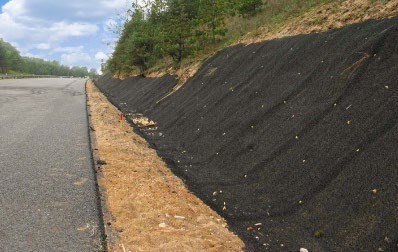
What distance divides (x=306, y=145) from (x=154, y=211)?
321 cm

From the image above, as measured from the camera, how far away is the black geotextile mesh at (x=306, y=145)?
16.7 feet

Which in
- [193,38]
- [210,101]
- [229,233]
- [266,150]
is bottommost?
[229,233]

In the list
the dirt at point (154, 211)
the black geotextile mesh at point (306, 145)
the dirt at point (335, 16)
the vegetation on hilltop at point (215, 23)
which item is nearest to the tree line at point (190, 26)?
the vegetation on hilltop at point (215, 23)

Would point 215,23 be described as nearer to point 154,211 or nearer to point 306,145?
point 306,145

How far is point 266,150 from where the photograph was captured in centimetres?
779

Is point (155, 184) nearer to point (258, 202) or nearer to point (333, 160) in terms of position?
point (258, 202)

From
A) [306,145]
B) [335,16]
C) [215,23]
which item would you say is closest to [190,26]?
[215,23]

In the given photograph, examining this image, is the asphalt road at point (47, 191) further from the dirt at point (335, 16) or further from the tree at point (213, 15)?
the tree at point (213, 15)

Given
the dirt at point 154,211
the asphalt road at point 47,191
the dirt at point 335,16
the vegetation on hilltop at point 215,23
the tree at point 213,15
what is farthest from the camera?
the tree at point 213,15

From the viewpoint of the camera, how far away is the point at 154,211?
6.04 metres

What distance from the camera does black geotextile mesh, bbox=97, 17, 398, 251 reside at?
5.09m

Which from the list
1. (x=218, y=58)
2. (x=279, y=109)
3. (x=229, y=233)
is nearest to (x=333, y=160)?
(x=229, y=233)

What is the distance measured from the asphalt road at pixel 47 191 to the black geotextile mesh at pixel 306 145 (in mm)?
2262

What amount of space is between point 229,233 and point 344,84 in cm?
439
